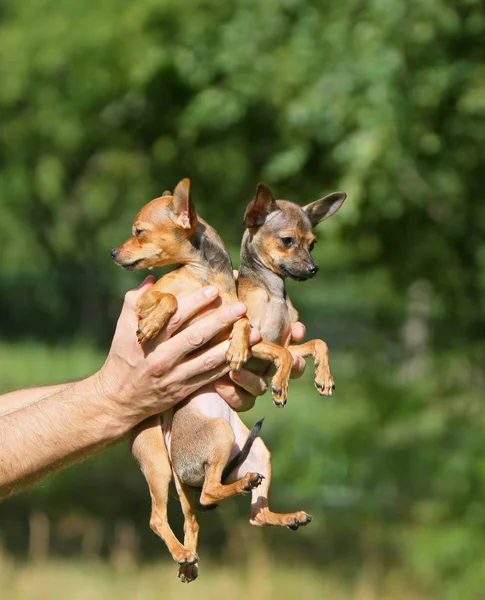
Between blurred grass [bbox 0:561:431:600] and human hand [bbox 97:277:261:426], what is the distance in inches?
281

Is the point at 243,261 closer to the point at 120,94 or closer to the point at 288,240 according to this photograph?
the point at 288,240

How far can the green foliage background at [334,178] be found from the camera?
855 centimetres

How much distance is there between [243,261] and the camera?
4148 millimetres

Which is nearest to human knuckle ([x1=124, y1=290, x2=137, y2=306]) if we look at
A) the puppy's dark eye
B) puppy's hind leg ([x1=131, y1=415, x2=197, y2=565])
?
puppy's hind leg ([x1=131, y1=415, x2=197, y2=565])

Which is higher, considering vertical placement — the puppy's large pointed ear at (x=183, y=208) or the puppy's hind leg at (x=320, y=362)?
the puppy's large pointed ear at (x=183, y=208)

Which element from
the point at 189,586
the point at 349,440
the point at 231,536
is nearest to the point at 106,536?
the point at 231,536

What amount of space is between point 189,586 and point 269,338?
7788 millimetres

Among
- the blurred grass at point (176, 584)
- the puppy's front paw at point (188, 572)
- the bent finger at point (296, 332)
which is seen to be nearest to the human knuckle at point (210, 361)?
the bent finger at point (296, 332)

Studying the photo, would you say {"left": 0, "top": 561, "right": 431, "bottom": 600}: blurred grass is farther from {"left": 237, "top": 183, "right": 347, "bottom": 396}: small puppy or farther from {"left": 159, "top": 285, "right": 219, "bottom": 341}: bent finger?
{"left": 159, "top": 285, "right": 219, "bottom": 341}: bent finger

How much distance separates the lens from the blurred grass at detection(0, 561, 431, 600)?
10711 mm

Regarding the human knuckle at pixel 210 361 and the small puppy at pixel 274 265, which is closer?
the human knuckle at pixel 210 361

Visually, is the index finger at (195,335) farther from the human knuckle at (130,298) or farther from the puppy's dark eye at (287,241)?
the puppy's dark eye at (287,241)

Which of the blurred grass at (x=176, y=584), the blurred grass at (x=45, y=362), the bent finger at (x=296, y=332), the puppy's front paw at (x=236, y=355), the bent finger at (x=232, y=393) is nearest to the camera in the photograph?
the puppy's front paw at (x=236, y=355)

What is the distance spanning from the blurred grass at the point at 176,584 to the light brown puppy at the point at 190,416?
7016mm
